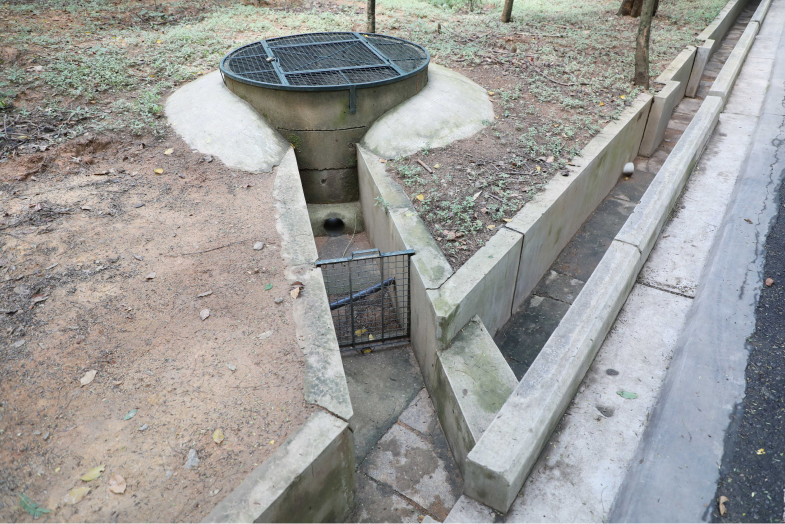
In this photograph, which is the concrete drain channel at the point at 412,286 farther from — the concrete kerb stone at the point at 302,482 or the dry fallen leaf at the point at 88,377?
the dry fallen leaf at the point at 88,377

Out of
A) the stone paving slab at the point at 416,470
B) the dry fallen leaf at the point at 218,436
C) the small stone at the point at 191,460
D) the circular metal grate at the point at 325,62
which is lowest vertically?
the stone paving slab at the point at 416,470

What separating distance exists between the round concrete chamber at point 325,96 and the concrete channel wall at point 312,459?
316 cm

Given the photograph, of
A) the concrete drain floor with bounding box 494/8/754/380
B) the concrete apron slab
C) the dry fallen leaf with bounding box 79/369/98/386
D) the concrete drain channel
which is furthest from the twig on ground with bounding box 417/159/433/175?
the dry fallen leaf with bounding box 79/369/98/386

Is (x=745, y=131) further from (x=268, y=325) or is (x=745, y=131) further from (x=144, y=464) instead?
(x=144, y=464)

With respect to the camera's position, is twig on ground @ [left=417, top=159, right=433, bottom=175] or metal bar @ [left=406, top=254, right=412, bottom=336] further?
twig on ground @ [left=417, top=159, right=433, bottom=175]

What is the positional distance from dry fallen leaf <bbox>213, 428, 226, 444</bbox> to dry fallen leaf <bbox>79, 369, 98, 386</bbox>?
1088 mm

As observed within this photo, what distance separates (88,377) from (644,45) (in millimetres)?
9297

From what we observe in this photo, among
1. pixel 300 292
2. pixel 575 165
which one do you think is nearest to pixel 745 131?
Result: pixel 575 165

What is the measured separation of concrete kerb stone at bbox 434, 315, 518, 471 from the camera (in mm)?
3926

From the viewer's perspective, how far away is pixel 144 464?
3.11 metres

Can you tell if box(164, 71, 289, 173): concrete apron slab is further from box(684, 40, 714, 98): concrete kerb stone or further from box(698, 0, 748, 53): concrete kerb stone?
box(698, 0, 748, 53): concrete kerb stone

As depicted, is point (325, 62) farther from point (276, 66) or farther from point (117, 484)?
point (117, 484)

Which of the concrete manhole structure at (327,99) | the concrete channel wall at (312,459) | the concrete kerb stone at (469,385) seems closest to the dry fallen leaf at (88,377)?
the concrete channel wall at (312,459)

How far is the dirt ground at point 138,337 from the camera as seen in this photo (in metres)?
3.06
